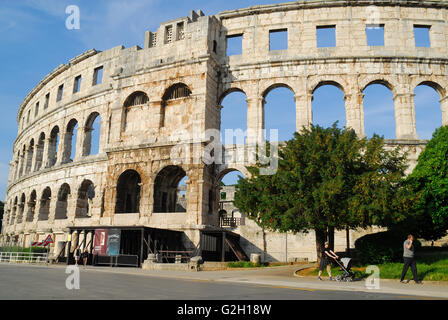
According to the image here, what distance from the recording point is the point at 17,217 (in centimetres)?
4047

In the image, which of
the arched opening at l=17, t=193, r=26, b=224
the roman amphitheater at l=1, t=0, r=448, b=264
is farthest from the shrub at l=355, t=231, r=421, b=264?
the arched opening at l=17, t=193, r=26, b=224

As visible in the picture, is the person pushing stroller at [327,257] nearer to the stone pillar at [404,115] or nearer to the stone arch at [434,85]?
the stone pillar at [404,115]

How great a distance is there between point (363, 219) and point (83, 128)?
26.0m

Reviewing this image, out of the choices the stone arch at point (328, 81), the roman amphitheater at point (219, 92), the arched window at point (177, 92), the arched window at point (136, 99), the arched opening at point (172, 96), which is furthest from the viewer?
the arched window at point (136, 99)

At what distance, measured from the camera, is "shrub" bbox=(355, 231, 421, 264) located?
16922mm

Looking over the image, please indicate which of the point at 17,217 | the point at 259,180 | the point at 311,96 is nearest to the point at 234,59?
the point at 311,96

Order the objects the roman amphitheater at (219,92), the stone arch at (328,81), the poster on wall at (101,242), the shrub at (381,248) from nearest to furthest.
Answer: the shrub at (381,248) → the poster on wall at (101,242) → the roman amphitheater at (219,92) → the stone arch at (328,81)

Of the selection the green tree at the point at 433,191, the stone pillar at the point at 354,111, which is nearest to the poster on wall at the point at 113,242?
the green tree at the point at 433,191

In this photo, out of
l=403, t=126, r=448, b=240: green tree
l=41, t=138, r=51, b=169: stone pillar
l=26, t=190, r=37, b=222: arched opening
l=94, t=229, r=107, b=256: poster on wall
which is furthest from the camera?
l=26, t=190, r=37, b=222: arched opening

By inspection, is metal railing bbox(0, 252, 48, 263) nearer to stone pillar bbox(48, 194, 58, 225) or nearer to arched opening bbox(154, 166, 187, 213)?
stone pillar bbox(48, 194, 58, 225)

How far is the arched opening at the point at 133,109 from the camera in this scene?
28406 mm

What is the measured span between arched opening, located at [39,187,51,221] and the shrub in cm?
2955

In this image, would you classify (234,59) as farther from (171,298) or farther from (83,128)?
(171,298)

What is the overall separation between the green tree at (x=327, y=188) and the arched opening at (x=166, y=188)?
9.79 m
